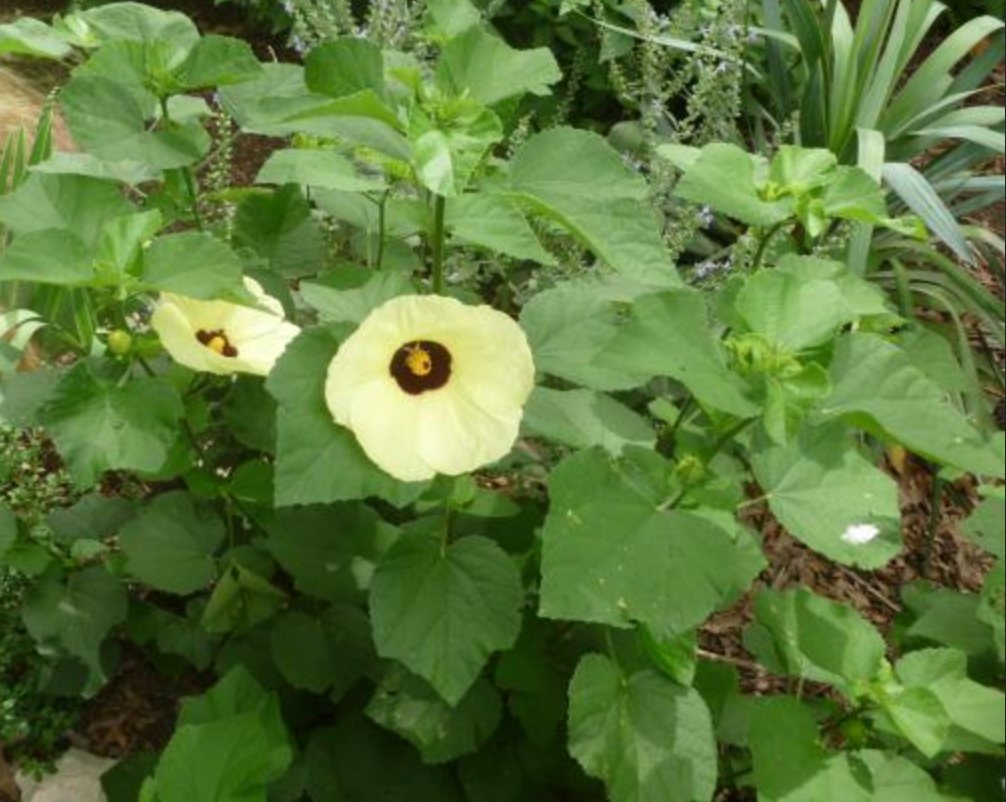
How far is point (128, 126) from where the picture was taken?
4.55 ft

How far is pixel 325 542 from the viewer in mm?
1494

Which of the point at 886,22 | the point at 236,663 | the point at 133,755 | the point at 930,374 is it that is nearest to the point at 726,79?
the point at 886,22

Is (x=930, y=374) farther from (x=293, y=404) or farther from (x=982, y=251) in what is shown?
(x=982, y=251)

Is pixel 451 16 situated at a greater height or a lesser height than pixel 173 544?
greater

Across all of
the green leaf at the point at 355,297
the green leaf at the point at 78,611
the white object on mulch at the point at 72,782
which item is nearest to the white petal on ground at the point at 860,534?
the green leaf at the point at 355,297

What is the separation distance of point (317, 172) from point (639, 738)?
0.77 m

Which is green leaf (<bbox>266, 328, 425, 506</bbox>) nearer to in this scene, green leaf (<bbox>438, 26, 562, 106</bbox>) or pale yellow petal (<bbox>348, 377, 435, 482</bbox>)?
pale yellow petal (<bbox>348, 377, 435, 482</bbox>)

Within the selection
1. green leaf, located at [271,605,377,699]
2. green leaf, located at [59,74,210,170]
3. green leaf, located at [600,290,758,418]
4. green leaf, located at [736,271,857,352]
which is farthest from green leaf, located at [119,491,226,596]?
green leaf, located at [736,271,857,352]

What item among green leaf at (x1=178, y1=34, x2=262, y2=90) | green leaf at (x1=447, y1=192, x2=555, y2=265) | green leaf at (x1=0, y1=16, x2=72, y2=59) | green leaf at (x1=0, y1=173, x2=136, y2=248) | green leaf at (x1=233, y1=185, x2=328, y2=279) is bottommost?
green leaf at (x1=233, y1=185, x2=328, y2=279)

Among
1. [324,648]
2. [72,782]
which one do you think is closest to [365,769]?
[324,648]

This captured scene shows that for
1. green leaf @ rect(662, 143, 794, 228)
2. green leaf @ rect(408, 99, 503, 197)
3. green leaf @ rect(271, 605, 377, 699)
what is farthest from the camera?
green leaf @ rect(271, 605, 377, 699)

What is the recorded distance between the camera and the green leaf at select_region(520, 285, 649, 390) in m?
1.35

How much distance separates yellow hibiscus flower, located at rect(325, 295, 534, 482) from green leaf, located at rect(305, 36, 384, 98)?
24 centimetres

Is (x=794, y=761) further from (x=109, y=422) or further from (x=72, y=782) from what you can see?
(x=72, y=782)
